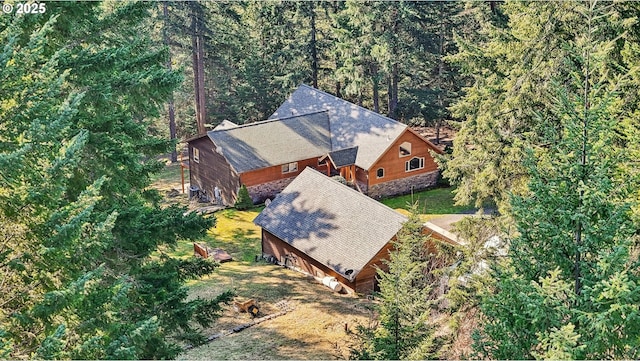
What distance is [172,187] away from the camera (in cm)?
4553

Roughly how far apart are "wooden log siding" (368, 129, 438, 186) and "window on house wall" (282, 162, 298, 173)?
15.8 ft

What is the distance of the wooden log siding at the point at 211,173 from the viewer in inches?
1572

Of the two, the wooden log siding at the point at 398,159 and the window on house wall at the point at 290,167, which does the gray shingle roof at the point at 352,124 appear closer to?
the wooden log siding at the point at 398,159

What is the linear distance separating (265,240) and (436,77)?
24006 millimetres

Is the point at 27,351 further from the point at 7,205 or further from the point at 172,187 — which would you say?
the point at 172,187

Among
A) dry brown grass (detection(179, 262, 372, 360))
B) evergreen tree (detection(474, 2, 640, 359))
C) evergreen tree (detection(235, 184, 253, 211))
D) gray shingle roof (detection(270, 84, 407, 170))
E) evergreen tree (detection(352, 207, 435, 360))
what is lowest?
dry brown grass (detection(179, 262, 372, 360))

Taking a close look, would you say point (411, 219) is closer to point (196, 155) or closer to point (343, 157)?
point (343, 157)

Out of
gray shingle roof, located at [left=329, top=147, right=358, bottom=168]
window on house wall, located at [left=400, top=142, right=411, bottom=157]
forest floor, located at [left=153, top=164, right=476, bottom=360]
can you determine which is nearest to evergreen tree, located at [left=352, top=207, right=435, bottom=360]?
forest floor, located at [left=153, top=164, right=476, bottom=360]

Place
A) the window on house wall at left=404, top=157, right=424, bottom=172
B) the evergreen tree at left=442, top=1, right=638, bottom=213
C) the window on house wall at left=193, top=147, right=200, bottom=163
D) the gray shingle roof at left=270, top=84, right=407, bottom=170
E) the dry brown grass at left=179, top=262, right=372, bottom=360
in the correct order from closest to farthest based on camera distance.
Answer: the evergreen tree at left=442, top=1, right=638, bottom=213, the dry brown grass at left=179, top=262, right=372, bottom=360, the gray shingle roof at left=270, top=84, right=407, bottom=170, the window on house wall at left=404, top=157, right=424, bottom=172, the window on house wall at left=193, top=147, right=200, bottom=163

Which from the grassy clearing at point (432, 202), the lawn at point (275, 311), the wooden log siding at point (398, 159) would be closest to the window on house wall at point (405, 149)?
the wooden log siding at point (398, 159)

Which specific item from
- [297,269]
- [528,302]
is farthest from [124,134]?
[297,269]

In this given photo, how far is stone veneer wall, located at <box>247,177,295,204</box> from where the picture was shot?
39969 mm

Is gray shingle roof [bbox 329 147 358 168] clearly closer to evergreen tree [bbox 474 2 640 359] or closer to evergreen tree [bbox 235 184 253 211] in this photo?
evergreen tree [bbox 235 184 253 211]

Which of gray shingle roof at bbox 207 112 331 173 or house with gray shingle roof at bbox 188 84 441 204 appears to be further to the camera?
house with gray shingle roof at bbox 188 84 441 204
